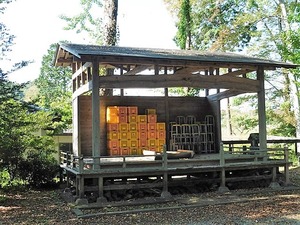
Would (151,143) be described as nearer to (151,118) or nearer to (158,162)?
(151,118)

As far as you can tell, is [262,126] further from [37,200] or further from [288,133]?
[288,133]

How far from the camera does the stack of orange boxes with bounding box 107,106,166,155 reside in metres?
14.7

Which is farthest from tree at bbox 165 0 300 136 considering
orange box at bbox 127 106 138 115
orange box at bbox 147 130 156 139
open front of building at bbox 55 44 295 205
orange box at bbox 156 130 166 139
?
orange box at bbox 127 106 138 115

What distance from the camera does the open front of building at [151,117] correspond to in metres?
11.2

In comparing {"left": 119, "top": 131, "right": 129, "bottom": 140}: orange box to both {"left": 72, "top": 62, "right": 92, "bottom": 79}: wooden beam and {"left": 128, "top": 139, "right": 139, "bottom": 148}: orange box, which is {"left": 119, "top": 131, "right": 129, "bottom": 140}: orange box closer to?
{"left": 128, "top": 139, "right": 139, "bottom": 148}: orange box

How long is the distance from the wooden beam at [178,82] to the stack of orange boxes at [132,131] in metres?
3.28

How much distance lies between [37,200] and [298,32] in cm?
1246

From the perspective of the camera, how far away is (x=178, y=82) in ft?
40.4

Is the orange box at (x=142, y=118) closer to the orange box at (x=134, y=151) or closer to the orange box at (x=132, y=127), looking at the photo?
the orange box at (x=132, y=127)

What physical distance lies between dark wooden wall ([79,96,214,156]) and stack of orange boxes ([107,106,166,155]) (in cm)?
28

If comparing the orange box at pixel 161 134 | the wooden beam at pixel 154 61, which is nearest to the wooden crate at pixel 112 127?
the orange box at pixel 161 134

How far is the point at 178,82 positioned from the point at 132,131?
360 centimetres

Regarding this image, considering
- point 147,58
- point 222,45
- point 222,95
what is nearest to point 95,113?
point 147,58

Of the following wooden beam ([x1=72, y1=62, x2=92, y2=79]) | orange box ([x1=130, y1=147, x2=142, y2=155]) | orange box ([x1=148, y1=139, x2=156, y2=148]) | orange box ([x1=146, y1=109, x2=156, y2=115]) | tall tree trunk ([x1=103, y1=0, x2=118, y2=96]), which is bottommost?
orange box ([x1=130, y1=147, x2=142, y2=155])
